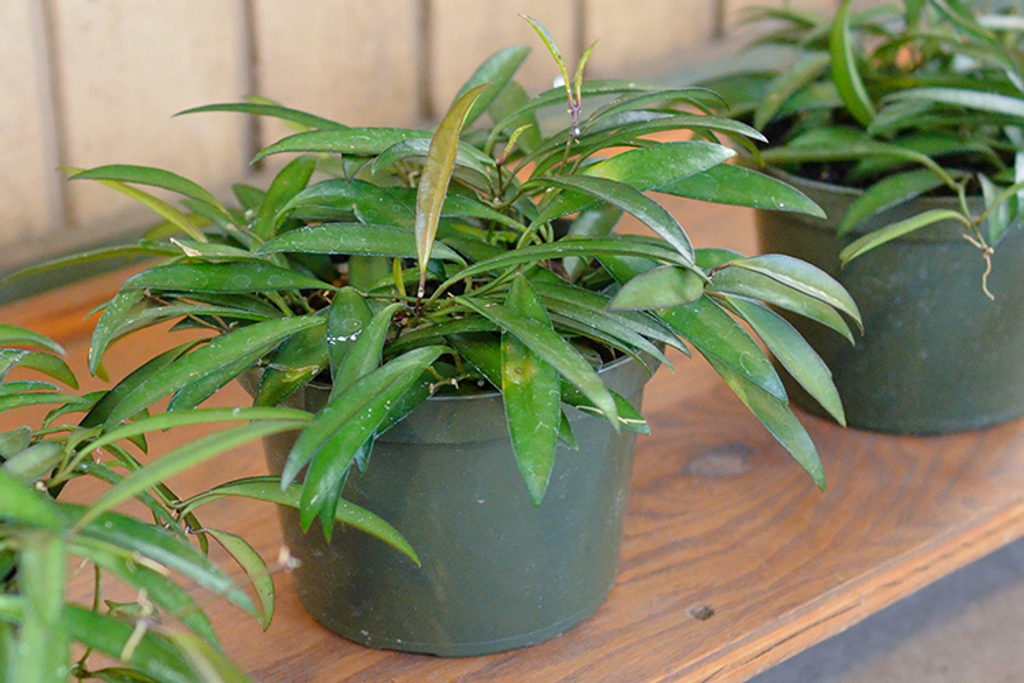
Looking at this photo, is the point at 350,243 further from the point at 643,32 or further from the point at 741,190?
the point at 643,32

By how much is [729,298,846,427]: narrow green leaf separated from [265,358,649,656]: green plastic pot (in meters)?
0.07

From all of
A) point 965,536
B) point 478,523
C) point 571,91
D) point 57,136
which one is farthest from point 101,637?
point 57,136

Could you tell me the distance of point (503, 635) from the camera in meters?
0.65

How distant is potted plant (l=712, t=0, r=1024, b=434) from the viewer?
81 centimetres

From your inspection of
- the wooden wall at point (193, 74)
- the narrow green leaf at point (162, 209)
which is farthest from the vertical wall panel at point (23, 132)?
the narrow green leaf at point (162, 209)

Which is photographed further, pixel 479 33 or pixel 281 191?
pixel 479 33

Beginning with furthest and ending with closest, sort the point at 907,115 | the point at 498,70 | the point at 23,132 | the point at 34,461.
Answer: the point at 23,132 < the point at 907,115 < the point at 498,70 < the point at 34,461

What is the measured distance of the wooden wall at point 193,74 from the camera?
107 cm

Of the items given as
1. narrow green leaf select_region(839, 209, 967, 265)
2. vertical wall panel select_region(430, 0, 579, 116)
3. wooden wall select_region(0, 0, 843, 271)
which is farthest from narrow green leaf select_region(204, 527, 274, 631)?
vertical wall panel select_region(430, 0, 579, 116)

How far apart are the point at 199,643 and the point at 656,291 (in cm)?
24

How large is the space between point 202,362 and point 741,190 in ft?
0.95

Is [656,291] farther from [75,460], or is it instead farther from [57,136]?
[57,136]

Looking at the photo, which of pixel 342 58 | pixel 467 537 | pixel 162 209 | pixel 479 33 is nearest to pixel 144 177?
pixel 162 209

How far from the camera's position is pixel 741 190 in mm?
603
